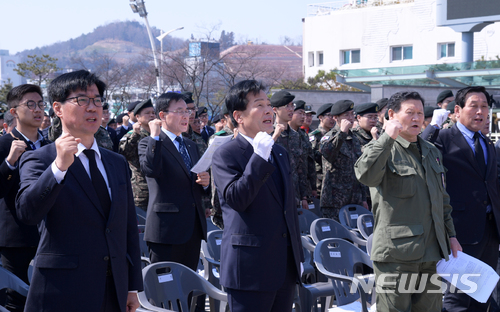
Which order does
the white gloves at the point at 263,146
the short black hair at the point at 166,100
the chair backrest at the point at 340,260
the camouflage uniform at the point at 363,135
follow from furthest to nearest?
the camouflage uniform at the point at 363,135 < the short black hair at the point at 166,100 < the chair backrest at the point at 340,260 < the white gloves at the point at 263,146

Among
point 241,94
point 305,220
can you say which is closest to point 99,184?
point 241,94

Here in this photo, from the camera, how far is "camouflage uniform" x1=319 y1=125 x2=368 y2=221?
6703 mm

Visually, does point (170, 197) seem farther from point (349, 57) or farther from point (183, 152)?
point (349, 57)

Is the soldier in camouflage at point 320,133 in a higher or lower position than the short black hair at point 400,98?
lower

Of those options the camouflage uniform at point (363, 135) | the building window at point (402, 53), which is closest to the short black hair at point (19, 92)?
the camouflage uniform at point (363, 135)

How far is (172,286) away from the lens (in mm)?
3582

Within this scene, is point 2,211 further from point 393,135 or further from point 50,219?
point 393,135

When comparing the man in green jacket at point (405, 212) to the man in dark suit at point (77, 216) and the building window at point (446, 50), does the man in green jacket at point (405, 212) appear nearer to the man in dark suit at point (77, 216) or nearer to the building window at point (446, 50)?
the man in dark suit at point (77, 216)

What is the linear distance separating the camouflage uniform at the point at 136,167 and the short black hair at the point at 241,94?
3.71 meters

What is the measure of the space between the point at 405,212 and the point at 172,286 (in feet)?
5.48

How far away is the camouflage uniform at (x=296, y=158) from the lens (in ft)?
21.9

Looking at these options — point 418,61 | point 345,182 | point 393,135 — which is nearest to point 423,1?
point 418,61

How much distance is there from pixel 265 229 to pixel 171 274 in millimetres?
894

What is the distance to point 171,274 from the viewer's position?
3598 mm
